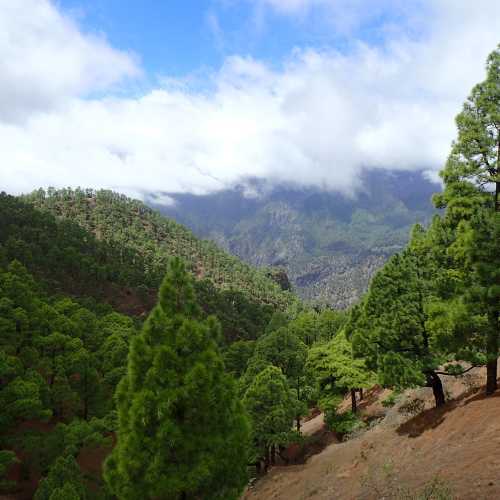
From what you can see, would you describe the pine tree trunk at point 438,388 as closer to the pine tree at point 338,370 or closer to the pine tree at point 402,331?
the pine tree at point 402,331

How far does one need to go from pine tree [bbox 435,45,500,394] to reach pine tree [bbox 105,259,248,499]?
1189 centimetres

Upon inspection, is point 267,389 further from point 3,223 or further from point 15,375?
point 3,223

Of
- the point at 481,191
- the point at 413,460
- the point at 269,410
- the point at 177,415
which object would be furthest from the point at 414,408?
the point at 177,415

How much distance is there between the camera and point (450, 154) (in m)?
19.6

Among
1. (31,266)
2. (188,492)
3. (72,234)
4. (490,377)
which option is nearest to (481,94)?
(490,377)

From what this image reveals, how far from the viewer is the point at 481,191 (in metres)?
19.3

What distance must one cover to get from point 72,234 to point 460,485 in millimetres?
146601

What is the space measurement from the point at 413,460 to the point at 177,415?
12287mm

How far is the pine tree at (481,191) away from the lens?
1766 centimetres

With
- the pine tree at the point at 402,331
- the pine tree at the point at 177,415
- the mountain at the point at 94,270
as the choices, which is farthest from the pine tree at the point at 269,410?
the mountain at the point at 94,270

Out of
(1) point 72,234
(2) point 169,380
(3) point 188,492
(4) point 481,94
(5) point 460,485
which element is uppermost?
(1) point 72,234

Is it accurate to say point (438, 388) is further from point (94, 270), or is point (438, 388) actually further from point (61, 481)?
point (94, 270)

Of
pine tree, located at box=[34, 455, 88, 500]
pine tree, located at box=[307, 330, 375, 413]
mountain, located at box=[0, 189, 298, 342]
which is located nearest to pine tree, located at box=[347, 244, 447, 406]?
pine tree, located at box=[307, 330, 375, 413]

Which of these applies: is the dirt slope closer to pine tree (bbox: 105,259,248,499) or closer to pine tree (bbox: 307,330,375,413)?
pine tree (bbox: 307,330,375,413)
